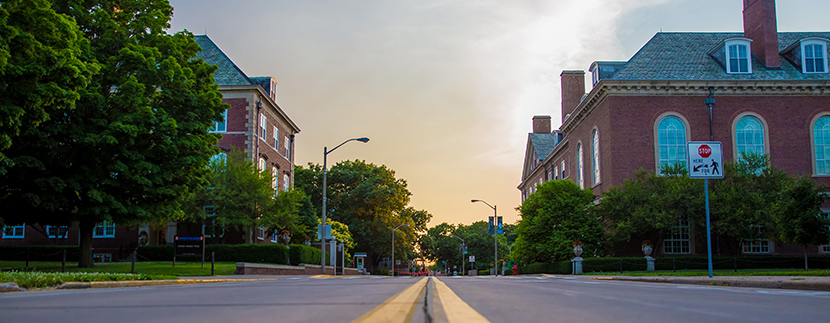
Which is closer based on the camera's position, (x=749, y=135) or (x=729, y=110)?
(x=729, y=110)

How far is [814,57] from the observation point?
4391cm

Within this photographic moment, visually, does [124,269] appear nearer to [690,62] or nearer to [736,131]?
[736,131]

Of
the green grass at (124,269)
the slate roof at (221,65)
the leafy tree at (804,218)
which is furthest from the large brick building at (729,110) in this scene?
the green grass at (124,269)

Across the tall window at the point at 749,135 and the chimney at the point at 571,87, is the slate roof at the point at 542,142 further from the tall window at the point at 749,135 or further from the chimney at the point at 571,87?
the tall window at the point at 749,135

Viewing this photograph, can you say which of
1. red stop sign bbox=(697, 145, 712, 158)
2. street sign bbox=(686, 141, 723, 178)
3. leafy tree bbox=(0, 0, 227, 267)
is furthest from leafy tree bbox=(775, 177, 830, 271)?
leafy tree bbox=(0, 0, 227, 267)

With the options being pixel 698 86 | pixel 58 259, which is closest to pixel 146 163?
pixel 58 259

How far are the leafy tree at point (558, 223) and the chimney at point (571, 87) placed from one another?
22682mm

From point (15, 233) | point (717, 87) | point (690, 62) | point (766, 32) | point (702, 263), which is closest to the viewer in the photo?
point (702, 263)

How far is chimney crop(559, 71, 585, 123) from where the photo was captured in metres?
66.8

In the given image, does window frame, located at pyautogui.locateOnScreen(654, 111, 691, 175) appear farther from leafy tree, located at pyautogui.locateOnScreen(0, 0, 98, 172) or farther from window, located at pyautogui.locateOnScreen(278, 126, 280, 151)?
leafy tree, located at pyautogui.locateOnScreen(0, 0, 98, 172)

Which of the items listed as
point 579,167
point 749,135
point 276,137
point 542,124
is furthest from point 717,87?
point 542,124

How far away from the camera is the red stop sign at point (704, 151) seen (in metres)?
22.3

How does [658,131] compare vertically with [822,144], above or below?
above

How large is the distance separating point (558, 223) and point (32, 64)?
33.1 meters
